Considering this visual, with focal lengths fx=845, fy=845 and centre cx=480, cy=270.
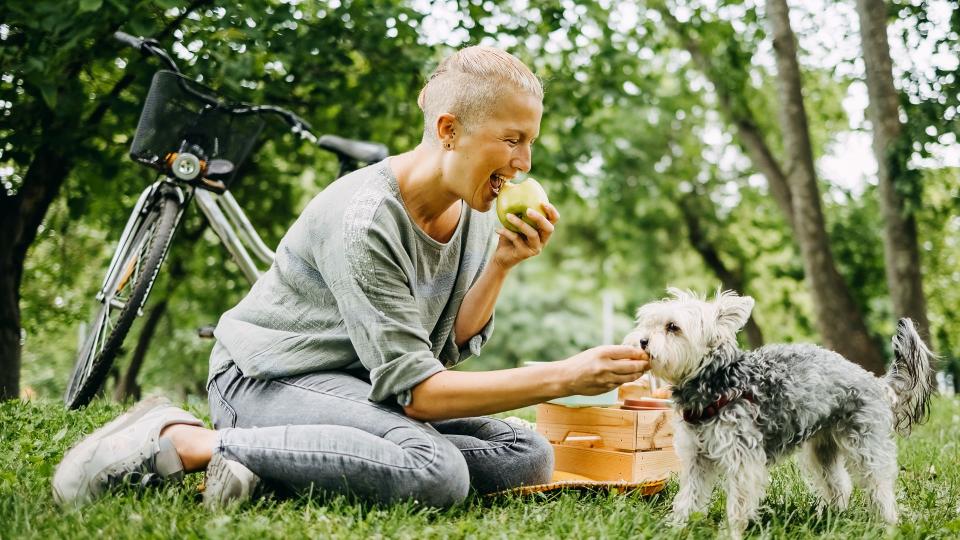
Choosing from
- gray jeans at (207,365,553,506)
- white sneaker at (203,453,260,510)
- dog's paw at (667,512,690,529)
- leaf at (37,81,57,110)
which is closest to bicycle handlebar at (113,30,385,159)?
leaf at (37,81,57,110)

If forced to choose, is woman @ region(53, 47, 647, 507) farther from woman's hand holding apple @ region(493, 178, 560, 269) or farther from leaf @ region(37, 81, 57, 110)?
leaf @ region(37, 81, 57, 110)

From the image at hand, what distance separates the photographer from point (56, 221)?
760 centimetres

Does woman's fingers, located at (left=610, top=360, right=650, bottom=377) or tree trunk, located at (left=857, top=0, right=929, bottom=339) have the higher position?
tree trunk, located at (left=857, top=0, right=929, bottom=339)

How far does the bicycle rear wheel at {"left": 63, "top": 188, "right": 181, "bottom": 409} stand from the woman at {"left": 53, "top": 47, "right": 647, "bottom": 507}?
139cm

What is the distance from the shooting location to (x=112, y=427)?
2.95 meters

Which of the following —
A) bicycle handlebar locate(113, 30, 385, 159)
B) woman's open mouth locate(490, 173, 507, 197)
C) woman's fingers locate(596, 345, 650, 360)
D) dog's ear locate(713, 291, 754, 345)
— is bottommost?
woman's fingers locate(596, 345, 650, 360)

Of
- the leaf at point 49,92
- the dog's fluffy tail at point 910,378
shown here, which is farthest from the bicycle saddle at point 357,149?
the dog's fluffy tail at point 910,378

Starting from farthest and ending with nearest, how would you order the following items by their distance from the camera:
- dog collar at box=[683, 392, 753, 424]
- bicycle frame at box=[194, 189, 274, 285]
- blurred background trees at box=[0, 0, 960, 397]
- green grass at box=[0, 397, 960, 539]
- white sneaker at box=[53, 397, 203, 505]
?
blurred background trees at box=[0, 0, 960, 397] → bicycle frame at box=[194, 189, 274, 285] → dog collar at box=[683, 392, 753, 424] → white sneaker at box=[53, 397, 203, 505] → green grass at box=[0, 397, 960, 539]

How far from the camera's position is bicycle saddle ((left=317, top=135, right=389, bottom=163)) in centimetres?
488

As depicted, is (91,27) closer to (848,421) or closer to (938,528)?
(848,421)

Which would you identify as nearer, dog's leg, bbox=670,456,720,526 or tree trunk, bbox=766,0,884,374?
dog's leg, bbox=670,456,720,526

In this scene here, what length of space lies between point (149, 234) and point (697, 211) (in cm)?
1582

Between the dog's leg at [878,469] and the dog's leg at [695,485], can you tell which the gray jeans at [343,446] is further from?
the dog's leg at [878,469]

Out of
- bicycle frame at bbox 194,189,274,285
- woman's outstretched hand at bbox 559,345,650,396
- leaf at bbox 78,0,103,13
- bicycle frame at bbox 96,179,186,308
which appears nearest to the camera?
woman's outstretched hand at bbox 559,345,650,396
